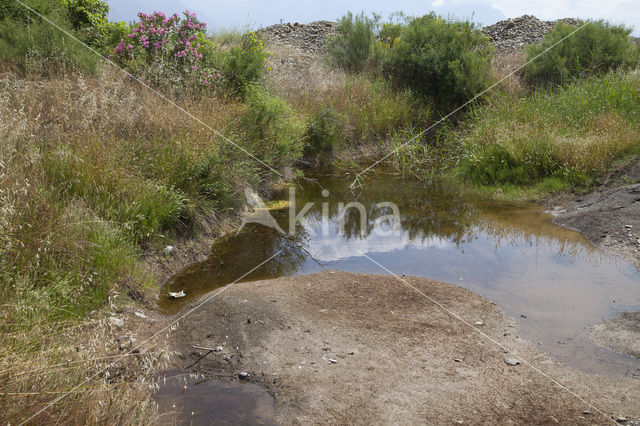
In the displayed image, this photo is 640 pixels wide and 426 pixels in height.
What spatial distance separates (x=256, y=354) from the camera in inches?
155

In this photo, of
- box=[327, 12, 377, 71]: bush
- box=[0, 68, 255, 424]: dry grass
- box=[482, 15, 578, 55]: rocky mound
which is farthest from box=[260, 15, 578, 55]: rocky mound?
box=[0, 68, 255, 424]: dry grass

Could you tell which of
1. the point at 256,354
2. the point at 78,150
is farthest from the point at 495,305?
the point at 78,150

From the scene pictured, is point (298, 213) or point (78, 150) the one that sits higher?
point (78, 150)

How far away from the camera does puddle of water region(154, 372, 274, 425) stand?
324cm

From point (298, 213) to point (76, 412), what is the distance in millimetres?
5840

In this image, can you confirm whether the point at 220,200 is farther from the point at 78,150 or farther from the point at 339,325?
the point at 339,325

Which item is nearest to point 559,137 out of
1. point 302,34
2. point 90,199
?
point 90,199

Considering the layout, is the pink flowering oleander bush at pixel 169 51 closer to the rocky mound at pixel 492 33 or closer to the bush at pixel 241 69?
the bush at pixel 241 69

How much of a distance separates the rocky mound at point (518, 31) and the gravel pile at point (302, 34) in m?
7.60

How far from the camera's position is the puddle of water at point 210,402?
324 cm

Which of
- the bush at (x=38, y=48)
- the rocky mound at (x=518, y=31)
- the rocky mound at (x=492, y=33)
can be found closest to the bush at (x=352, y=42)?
the rocky mound at (x=492, y=33)

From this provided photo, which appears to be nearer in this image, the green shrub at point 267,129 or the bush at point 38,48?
the bush at point 38,48

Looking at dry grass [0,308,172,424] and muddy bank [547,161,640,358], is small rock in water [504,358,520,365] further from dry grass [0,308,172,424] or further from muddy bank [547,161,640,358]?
dry grass [0,308,172,424]

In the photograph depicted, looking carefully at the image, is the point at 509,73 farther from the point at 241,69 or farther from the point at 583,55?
the point at 241,69
